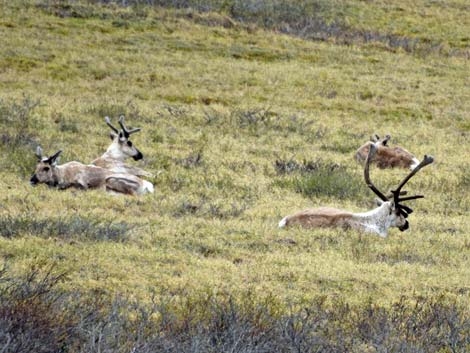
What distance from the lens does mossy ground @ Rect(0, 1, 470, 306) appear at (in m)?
9.17

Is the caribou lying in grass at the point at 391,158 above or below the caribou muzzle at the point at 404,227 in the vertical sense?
below

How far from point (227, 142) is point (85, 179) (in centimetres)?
518

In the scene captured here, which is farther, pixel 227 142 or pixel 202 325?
pixel 227 142

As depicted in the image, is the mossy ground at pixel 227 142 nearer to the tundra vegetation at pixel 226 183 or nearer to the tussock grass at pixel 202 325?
the tundra vegetation at pixel 226 183

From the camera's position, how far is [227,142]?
1853cm

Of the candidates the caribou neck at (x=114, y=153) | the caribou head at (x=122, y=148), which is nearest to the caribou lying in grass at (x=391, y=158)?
the caribou head at (x=122, y=148)

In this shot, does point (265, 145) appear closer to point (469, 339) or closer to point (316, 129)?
point (316, 129)

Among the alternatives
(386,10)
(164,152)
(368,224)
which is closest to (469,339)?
(368,224)

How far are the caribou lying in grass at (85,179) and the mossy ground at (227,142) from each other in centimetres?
32

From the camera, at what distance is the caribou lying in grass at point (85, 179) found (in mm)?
13581

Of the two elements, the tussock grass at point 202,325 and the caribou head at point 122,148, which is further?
the caribou head at point 122,148

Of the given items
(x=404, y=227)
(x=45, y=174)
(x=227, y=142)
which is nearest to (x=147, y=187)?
(x=45, y=174)

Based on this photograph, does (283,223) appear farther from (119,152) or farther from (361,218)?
(119,152)

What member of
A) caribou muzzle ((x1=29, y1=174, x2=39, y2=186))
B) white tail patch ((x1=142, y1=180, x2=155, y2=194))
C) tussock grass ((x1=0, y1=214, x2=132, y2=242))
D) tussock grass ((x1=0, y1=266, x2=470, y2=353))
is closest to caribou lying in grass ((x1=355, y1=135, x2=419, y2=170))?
white tail patch ((x1=142, y1=180, x2=155, y2=194))
